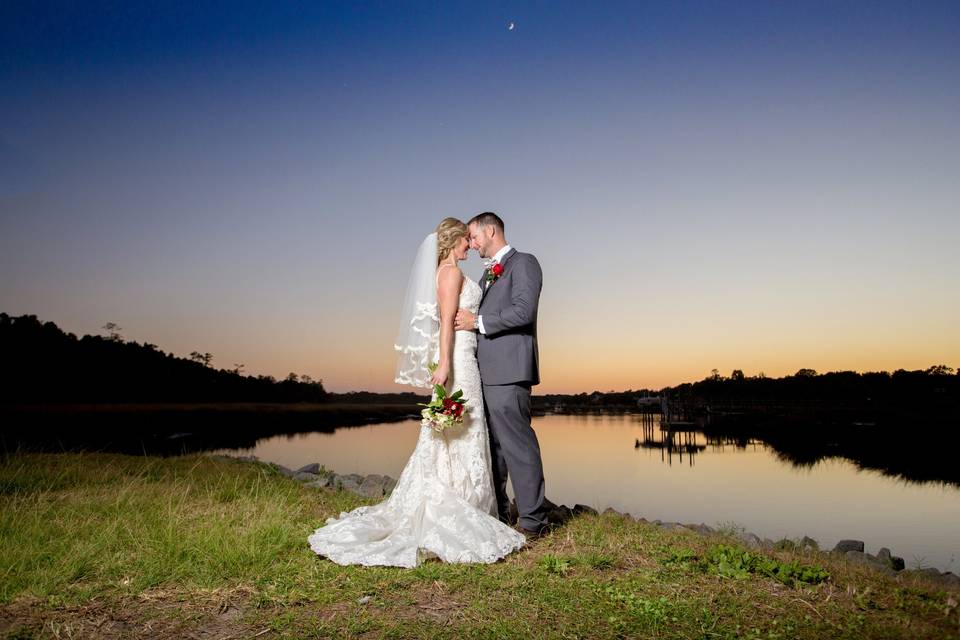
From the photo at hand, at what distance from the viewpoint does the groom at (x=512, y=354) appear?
17.2ft

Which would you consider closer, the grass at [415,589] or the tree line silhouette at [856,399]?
the grass at [415,589]

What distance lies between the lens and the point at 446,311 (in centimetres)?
516

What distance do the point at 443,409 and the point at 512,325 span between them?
3.10ft

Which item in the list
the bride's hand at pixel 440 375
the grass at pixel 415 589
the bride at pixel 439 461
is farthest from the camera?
the bride's hand at pixel 440 375

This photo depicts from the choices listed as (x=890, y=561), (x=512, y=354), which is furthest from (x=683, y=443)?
(x=512, y=354)

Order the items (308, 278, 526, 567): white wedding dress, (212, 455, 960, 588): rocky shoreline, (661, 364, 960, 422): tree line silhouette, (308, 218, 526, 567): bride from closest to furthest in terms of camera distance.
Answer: (308, 278, 526, 567): white wedding dress, (308, 218, 526, 567): bride, (212, 455, 960, 588): rocky shoreline, (661, 364, 960, 422): tree line silhouette

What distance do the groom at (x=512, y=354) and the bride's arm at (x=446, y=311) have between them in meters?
0.14

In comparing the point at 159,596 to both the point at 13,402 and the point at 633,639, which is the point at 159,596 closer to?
the point at 633,639

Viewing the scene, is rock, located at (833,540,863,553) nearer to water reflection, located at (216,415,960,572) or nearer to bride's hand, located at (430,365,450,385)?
water reflection, located at (216,415,960,572)

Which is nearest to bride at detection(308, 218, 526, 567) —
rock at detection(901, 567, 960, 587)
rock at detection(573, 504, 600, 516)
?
rock at detection(573, 504, 600, 516)

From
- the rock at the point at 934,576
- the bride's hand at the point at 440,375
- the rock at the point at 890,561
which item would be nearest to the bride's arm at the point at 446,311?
the bride's hand at the point at 440,375

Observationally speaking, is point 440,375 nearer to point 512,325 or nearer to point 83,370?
point 512,325

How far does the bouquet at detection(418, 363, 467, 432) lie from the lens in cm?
493

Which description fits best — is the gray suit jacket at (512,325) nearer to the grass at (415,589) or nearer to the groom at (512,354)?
the groom at (512,354)
